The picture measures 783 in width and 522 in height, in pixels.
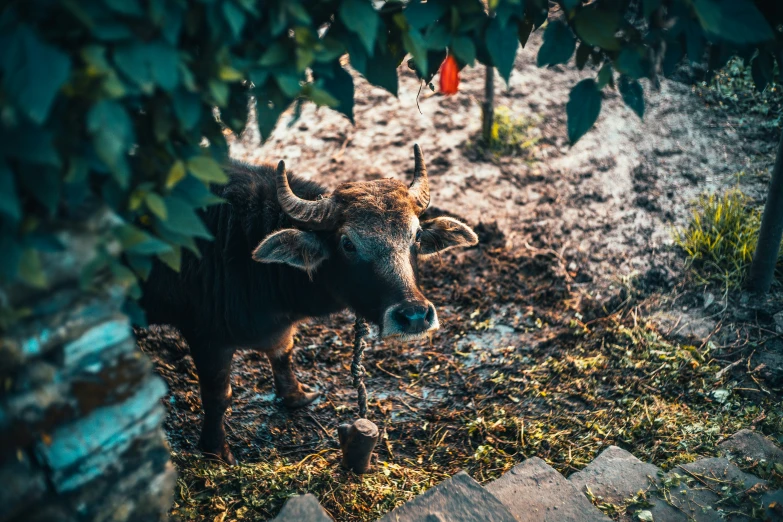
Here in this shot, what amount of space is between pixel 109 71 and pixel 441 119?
233 inches

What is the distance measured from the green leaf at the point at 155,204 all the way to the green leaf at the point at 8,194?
428 mm

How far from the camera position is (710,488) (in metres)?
3.47

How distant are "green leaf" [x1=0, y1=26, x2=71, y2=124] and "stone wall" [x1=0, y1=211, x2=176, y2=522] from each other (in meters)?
0.48

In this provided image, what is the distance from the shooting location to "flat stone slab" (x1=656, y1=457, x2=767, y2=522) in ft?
10.9

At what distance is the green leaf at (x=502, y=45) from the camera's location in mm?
2549

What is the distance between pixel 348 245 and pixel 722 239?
3610 millimetres

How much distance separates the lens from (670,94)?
759 cm

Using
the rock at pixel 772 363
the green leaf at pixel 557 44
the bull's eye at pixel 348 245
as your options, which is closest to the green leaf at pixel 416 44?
the green leaf at pixel 557 44

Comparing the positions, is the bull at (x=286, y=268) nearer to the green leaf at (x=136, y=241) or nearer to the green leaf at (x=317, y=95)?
the green leaf at (x=317, y=95)

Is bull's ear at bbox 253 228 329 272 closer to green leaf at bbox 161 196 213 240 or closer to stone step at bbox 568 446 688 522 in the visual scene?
green leaf at bbox 161 196 213 240

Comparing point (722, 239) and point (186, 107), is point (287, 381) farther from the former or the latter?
point (722, 239)

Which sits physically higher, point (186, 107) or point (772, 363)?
point (186, 107)

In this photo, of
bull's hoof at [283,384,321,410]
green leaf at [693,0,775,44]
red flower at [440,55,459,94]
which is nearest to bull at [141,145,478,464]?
bull's hoof at [283,384,321,410]

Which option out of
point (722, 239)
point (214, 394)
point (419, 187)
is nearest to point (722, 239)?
point (722, 239)
